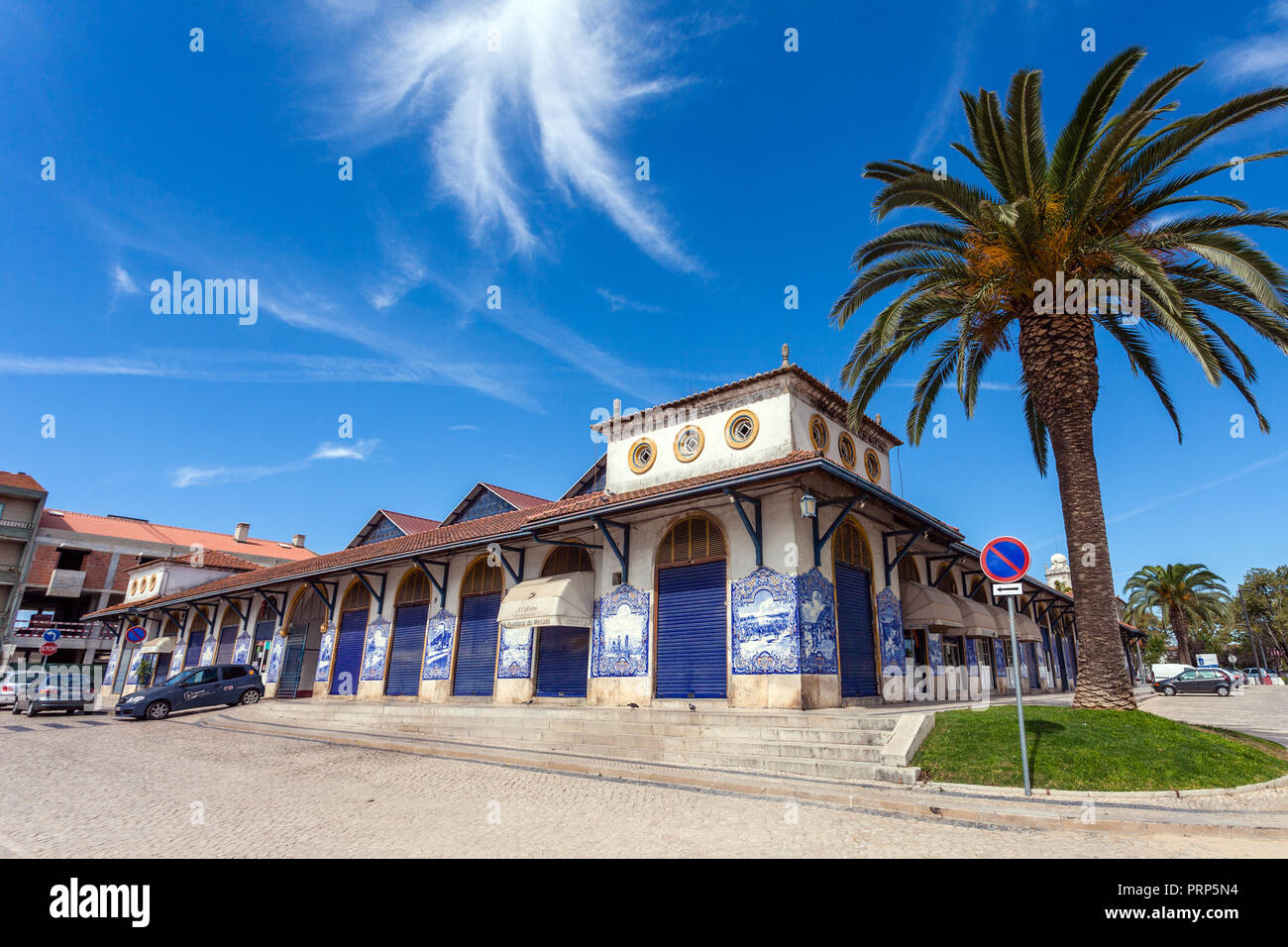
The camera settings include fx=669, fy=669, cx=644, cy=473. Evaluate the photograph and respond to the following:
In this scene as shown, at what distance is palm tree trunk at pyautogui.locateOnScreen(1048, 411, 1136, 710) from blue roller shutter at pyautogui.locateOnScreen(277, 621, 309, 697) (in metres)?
25.3

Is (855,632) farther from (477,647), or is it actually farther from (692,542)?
(477,647)

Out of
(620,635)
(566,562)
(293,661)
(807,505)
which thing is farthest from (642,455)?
(293,661)

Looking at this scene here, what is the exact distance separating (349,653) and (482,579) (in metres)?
7.05

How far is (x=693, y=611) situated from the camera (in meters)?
14.6

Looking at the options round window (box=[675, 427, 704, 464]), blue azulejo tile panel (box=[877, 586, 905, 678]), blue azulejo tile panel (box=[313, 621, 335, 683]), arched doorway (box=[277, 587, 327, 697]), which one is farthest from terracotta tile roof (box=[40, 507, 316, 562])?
blue azulejo tile panel (box=[877, 586, 905, 678])

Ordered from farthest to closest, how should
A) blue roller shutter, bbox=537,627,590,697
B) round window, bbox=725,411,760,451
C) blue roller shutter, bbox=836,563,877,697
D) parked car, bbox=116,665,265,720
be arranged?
parked car, bbox=116,665,265,720 → blue roller shutter, bbox=537,627,590,697 → round window, bbox=725,411,760,451 → blue roller shutter, bbox=836,563,877,697

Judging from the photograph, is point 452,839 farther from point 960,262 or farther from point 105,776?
point 960,262

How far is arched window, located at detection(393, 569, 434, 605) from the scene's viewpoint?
69.3 ft

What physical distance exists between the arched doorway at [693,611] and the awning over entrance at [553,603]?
2.12 m

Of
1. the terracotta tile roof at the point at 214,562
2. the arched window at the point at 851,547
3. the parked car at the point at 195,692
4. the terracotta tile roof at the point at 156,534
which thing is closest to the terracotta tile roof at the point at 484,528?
the arched window at the point at 851,547

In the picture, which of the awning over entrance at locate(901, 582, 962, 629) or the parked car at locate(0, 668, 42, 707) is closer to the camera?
the awning over entrance at locate(901, 582, 962, 629)

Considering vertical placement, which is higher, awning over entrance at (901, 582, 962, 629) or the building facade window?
the building facade window

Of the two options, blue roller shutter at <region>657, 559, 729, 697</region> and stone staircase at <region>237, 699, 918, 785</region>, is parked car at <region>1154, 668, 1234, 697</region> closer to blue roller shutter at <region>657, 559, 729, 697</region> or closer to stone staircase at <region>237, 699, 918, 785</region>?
blue roller shutter at <region>657, 559, 729, 697</region>
